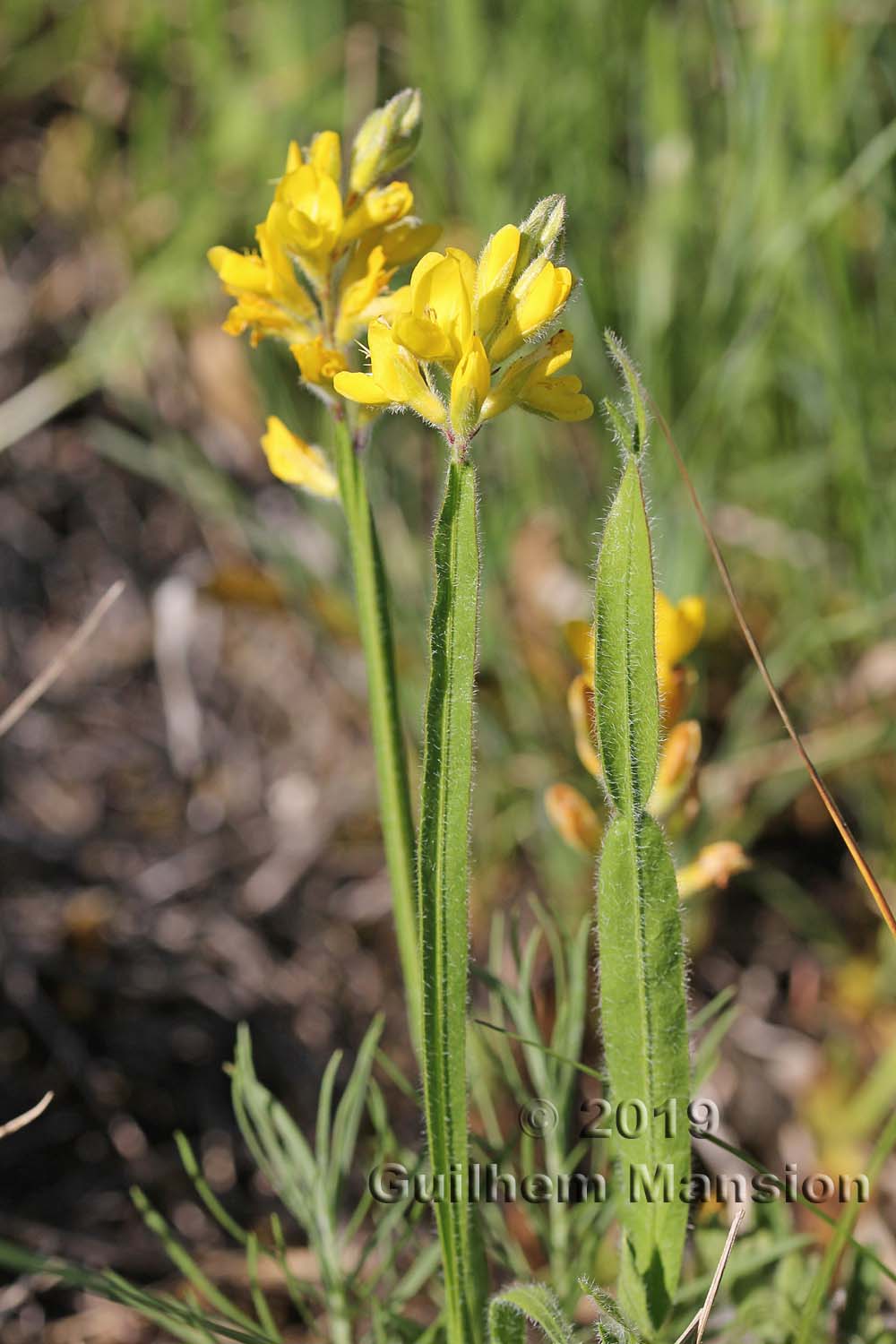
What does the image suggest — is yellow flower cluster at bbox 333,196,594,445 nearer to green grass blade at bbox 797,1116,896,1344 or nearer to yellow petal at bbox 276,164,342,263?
yellow petal at bbox 276,164,342,263

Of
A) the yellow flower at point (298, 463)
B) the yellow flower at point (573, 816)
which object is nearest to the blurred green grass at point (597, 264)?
the yellow flower at point (573, 816)

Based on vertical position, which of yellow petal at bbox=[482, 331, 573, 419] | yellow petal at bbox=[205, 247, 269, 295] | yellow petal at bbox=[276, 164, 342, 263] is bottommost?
yellow petal at bbox=[482, 331, 573, 419]

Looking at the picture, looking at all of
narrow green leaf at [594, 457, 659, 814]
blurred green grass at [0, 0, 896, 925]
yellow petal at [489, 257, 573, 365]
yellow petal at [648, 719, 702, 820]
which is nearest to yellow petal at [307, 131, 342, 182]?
yellow petal at [489, 257, 573, 365]

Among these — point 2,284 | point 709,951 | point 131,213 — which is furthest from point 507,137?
point 709,951

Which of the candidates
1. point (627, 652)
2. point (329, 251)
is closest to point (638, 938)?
point (627, 652)

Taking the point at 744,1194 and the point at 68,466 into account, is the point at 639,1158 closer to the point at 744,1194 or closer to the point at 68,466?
the point at 744,1194

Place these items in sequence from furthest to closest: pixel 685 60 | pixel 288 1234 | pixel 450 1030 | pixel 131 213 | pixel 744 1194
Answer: pixel 131 213, pixel 685 60, pixel 288 1234, pixel 744 1194, pixel 450 1030

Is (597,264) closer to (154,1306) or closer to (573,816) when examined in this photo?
(573,816)

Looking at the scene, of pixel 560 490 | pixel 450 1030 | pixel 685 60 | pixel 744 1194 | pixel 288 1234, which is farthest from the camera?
pixel 685 60
